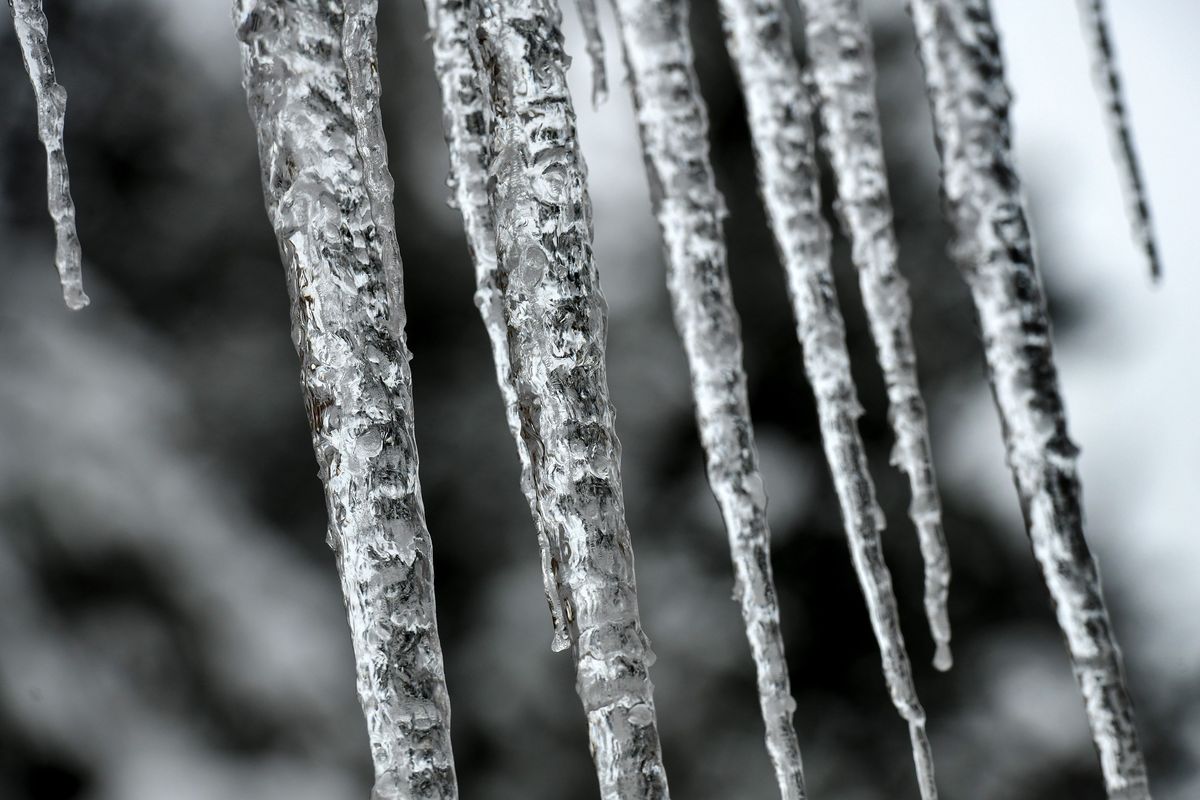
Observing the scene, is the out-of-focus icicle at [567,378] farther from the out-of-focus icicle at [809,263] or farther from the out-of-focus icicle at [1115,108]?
the out-of-focus icicle at [1115,108]

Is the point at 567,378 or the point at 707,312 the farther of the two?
the point at 707,312

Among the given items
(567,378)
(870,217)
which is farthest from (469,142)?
(870,217)

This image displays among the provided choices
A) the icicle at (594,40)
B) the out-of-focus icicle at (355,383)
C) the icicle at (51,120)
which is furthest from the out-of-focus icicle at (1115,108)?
the icicle at (51,120)

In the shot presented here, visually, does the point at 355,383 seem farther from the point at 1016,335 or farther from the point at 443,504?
the point at 443,504

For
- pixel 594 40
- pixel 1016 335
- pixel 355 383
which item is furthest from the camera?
pixel 594 40

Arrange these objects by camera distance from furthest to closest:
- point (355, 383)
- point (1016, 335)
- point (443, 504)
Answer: point (443, 504), point (1016, 335), point (355, 383)
